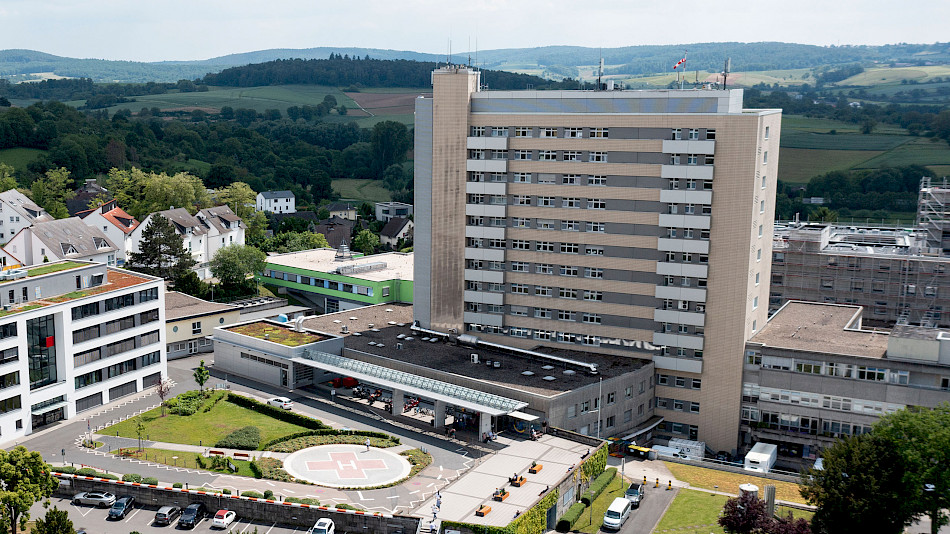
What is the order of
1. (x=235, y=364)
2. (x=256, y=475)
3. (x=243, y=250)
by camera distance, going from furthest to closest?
(x=243, y=250) < (x=235, y=364) < (x=256, y=475)

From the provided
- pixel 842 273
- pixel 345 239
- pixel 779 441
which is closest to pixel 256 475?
pixel 779 441

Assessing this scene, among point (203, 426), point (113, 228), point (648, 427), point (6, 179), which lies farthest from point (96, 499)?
point (6, 179)

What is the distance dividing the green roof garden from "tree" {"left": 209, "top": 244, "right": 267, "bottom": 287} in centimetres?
3124

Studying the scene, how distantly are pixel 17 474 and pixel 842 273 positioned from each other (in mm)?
97096

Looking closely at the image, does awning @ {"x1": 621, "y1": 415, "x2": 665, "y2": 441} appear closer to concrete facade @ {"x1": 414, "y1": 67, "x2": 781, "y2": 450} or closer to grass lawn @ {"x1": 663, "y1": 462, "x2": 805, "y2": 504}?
concrete facade @ {"x1": 414, "y1": 67, "x2": 781, "y2": 450}

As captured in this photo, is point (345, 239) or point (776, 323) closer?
point (776, 323)

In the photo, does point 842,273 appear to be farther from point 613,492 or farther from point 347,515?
point 347,515

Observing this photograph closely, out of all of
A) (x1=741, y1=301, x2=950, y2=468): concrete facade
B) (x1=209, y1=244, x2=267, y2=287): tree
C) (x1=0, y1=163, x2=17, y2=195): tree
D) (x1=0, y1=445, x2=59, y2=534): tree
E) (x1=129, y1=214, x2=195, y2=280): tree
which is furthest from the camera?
(x1=0, y1=163, x2=17, y2=195): tree

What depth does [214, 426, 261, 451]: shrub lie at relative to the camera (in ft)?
247

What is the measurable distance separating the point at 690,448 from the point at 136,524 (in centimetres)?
4855

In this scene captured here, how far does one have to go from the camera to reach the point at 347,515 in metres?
60.5

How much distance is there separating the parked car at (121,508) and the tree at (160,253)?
229 ft

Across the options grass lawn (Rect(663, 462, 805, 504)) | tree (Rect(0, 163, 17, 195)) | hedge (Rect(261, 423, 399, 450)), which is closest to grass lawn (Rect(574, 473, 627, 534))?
grass lawn (Rect(663, 462, 805, 504))

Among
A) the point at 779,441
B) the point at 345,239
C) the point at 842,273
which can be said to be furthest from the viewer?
the point at 345,239
